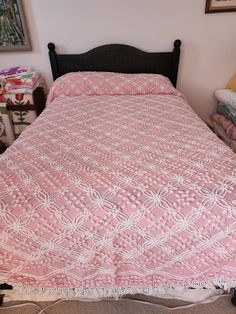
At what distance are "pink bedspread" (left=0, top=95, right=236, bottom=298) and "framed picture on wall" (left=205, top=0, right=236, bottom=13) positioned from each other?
167 cm

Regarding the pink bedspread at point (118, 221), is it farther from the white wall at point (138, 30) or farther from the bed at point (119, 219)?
the white wall at point (138, 30)

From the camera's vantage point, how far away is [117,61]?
2402 mm

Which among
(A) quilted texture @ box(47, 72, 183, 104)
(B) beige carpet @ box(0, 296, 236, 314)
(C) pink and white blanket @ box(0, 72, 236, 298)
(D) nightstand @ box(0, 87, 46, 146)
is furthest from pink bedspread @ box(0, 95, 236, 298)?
(D) nightstand @ box(0, 87, 46, 146)

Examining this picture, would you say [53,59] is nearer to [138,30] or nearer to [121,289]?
[138,30]

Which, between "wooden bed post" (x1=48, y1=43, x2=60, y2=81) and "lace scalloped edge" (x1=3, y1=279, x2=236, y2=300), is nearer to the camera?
"lace scalloped edge" (x1=3, y1=279, x2=236, y2=300)

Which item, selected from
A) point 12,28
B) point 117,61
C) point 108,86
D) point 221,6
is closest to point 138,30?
point 117,61

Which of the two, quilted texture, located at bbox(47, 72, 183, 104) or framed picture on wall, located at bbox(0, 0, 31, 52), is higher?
framed picture on wall, located at bbox(0, 0, 31, 52)

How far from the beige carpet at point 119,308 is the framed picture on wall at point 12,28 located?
222 centimetres

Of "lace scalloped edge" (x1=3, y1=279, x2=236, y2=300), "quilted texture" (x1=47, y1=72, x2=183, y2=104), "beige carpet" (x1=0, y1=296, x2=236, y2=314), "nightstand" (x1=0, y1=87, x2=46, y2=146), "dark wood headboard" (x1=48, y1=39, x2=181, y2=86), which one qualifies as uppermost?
"dark wood headboard" (x1=48, y1=39, x2=181, y2=86)

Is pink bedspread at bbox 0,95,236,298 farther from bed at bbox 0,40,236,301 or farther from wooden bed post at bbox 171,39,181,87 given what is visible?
wooden bed post at bbox 171,39,181,87

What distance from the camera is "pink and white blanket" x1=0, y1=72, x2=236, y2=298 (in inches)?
35.8

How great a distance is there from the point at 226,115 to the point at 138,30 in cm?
123

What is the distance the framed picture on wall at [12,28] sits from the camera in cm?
217

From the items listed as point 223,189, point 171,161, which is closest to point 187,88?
point 171,161
